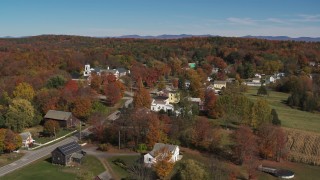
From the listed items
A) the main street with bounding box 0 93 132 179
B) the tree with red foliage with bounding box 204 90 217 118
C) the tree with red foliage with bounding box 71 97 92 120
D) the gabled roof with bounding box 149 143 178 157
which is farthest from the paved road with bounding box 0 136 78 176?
the tree with red foliage with bounding box 204 90 217 118

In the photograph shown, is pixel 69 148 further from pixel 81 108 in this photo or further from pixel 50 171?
pixel 81 108

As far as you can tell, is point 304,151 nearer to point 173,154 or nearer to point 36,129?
point 173,154

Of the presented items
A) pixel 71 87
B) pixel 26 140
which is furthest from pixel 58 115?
pixel 71 87

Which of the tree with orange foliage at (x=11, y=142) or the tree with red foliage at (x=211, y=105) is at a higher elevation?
the tree with red foliage at (x=211, y=105)

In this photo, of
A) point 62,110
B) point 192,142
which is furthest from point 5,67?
point 192,142

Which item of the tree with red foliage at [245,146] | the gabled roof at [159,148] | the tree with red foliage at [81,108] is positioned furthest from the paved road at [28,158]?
the tree with red foliage at [245,146]

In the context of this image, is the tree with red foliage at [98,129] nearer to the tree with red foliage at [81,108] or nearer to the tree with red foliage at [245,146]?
the tree with red foliage at [81,108]

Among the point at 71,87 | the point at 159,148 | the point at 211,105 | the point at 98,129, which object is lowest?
the point at 98,129
